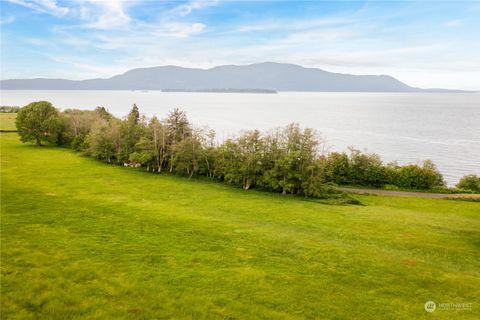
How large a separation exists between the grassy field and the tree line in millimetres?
7958

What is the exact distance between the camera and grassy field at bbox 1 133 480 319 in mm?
14062

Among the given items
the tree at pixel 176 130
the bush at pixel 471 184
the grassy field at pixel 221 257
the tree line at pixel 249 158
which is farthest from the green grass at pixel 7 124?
the bush at pixel 471 184

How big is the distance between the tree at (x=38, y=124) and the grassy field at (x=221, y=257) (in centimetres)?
3339

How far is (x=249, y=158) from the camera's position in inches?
1751

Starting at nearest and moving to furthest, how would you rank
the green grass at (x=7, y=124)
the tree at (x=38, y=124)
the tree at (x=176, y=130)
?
the tree at (x=176, y=130) → the tree at (x=38, y=124) → the green grass at (x=7, y=124)

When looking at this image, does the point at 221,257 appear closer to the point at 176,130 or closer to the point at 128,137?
the point at 176,130

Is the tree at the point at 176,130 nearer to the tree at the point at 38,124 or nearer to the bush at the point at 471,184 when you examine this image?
the tree at the point at 38,124

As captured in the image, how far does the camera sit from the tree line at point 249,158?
4372 centimetres

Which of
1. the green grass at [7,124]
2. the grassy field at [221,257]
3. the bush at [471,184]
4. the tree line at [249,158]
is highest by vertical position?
the green grass at [7,124]

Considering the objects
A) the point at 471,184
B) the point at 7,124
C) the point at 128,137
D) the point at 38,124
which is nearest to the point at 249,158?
the point at 128,137

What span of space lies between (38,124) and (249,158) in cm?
4900

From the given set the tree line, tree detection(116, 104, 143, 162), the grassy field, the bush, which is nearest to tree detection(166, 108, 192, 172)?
the tree line

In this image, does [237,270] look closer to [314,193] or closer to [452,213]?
[314,193]

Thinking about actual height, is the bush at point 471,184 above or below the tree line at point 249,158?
below
